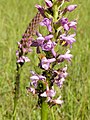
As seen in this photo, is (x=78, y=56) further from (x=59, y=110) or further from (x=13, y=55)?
(x=59, y=110)

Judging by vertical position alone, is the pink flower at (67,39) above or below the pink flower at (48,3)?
below

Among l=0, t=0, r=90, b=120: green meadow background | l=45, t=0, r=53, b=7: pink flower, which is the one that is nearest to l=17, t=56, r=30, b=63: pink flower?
l=0, t=0, r=90, b=120: green meadow background

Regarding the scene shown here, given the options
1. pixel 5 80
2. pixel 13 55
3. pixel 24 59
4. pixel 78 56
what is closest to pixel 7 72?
pixel 5 80

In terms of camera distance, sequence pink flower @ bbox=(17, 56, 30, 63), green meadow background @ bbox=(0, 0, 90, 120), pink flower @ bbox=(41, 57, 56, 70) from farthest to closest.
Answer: green meadow background @ bbox=(0, 0, 90, 120), pink flower @ bbox=(17, 56, 30, 63), pink flower @ bbox=(41, 57, 56, 70)

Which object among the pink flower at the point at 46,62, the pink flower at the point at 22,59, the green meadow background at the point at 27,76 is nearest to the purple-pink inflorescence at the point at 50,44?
the pink flower at the point at 46,62

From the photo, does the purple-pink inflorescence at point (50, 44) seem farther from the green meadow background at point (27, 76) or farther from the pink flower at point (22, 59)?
the pink flower at point (22, 59)

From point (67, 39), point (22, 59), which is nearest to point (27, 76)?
point (22, 59)

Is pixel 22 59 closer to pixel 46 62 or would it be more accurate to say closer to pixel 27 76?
pixel 46 62

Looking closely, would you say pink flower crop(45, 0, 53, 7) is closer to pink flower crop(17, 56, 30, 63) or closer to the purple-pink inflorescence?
the purple-pink inflorescence
